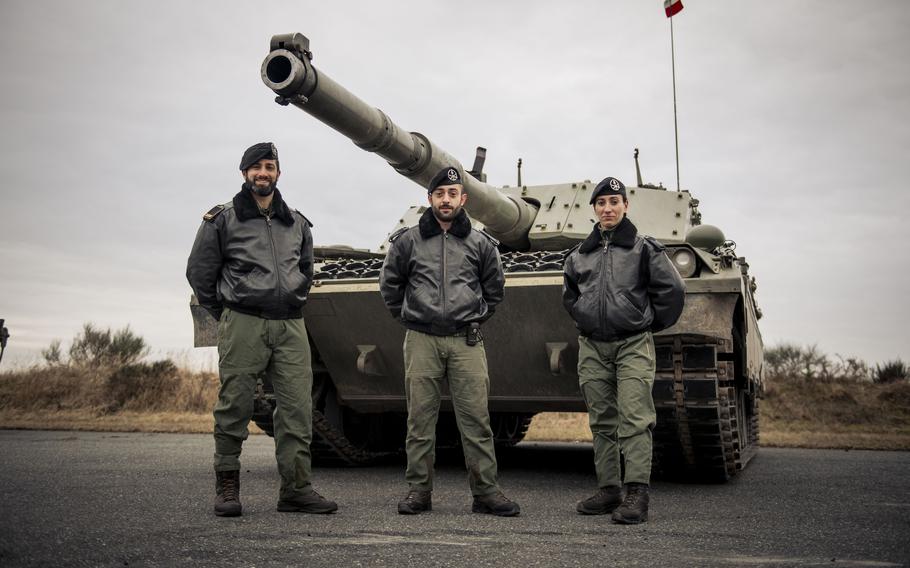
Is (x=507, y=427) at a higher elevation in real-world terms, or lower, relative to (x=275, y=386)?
lower

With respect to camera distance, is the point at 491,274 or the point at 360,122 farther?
the point at 360,122

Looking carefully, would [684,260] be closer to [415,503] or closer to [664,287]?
[664,287]

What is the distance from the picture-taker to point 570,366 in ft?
20.2

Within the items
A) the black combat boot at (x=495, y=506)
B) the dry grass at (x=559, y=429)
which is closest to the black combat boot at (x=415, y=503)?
the black combat boot at (x=495, y=506)

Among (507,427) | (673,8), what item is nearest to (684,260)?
(507,427)

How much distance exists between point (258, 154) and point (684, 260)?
2.95 meters

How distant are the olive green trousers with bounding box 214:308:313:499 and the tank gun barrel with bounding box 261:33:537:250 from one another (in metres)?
1.28

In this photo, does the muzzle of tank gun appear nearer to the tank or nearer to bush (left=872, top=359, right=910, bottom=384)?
the tank

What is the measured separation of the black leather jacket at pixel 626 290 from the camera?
4676 millimetres

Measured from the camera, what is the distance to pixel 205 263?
4453 mm

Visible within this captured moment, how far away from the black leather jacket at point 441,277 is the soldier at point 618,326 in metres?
0.54

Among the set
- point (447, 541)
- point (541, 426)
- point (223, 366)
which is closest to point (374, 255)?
point (223, 366)

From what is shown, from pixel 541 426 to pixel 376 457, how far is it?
21.5 ft

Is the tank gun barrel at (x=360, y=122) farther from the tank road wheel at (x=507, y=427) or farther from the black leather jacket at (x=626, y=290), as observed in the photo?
the tank road wheel at (x=507, y=427)
